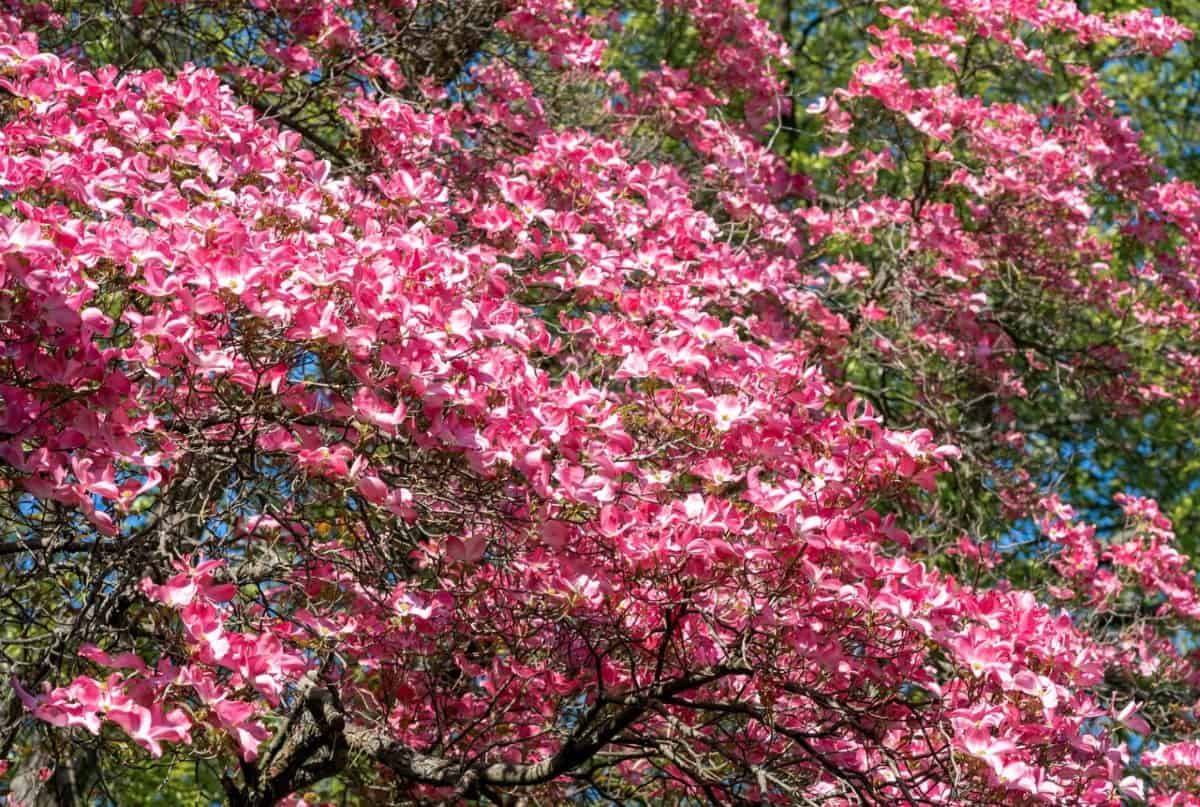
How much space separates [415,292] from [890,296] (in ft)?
15.0

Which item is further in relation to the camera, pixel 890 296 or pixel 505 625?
pixel 890 296

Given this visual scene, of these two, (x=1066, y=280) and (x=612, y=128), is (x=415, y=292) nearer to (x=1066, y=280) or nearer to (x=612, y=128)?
(x=612, y=128)

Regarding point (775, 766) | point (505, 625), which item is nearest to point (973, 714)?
point (775, 766)

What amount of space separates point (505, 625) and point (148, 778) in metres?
4.63

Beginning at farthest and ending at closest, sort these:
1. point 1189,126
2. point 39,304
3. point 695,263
A: 1. point 1189,126
2. point 695,263
3. point 39,304

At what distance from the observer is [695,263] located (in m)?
4.72

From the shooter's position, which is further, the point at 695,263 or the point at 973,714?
the point at 695,263

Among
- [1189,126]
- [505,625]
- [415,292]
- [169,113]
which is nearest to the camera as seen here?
[415,292]

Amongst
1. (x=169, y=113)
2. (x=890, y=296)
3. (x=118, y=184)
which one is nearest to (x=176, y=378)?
(x=118, y=184)

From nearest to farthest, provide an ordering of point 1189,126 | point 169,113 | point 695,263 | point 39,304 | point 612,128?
point 39,304 → point 169,113 → point 695,263 → point 612,128 → point 1189,126

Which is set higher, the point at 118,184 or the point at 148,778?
the point at 118,184

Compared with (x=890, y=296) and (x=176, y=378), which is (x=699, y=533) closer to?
(x=176, y=378)

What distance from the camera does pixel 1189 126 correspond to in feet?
35.7

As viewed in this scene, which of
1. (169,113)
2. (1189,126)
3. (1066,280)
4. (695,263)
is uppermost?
(1189,126)
